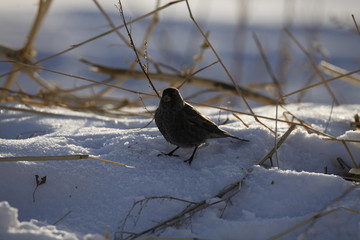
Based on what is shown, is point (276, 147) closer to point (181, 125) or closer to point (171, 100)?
point (181, 125)

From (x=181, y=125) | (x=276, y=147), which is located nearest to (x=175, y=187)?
(x=181, y=125)

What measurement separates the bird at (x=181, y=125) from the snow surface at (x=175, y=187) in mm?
90

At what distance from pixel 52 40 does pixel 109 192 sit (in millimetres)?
10027

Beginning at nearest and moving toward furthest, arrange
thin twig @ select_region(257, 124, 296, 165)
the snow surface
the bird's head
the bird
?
1. the snow surface
2. thin twig @ select_region(257, 124, 296, 165)
3. the bird
4. the bird's head

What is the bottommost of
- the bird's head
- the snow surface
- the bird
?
the snow surface

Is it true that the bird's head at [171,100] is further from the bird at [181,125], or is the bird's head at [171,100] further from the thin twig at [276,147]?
the thin twig at [276,147]

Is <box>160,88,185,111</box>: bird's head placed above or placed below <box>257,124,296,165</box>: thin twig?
above

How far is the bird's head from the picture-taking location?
104 inches

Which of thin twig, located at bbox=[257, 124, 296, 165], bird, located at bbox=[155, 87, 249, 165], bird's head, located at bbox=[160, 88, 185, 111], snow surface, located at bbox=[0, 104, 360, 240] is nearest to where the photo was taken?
snow surface, located at bbox=[0, 104, 360, 240]

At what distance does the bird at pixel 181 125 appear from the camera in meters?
2.53

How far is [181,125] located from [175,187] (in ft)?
1.93

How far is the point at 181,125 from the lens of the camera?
8.46 ft

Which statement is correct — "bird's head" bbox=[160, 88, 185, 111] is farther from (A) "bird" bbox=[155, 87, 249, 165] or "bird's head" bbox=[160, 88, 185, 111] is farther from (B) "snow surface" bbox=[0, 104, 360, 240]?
(B) "snow surface" bbox=[0, 104, 360, 240]

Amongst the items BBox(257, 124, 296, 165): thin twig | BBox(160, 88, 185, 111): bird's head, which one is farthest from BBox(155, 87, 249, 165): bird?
BBox(257, 124, 296, 165): thin twig
